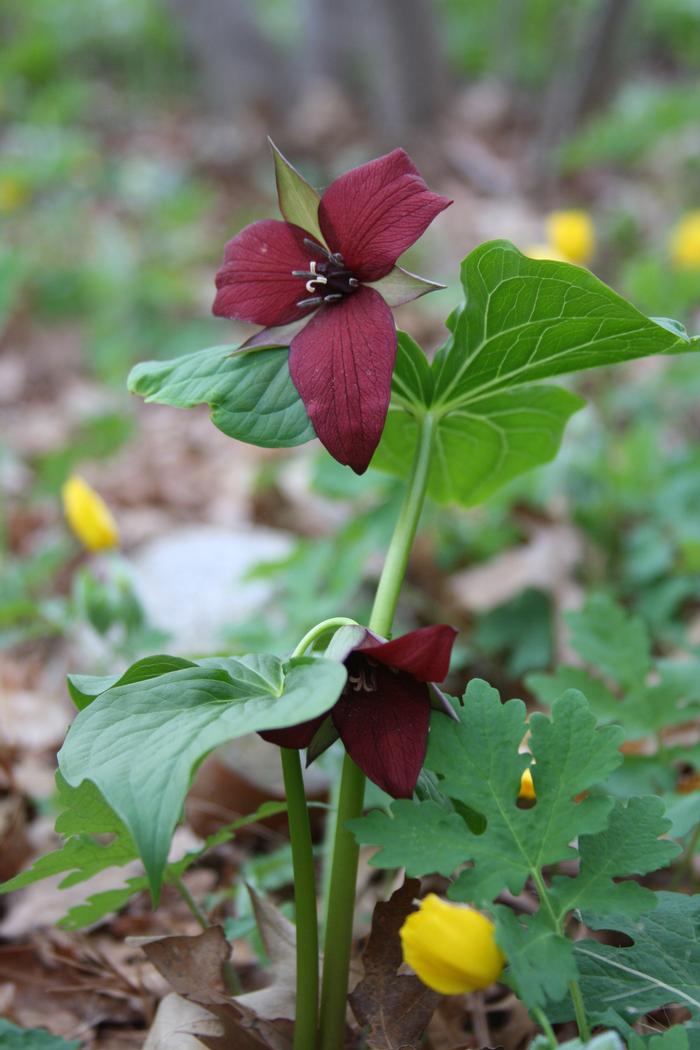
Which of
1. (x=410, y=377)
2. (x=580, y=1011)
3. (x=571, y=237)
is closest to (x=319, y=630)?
(x=410, y=377)

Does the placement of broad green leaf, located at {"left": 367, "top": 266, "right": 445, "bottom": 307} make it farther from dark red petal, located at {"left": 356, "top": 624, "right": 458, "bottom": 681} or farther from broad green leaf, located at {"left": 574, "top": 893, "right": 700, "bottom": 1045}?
broad green leaf, located at {"left": 574, "top": 893, "right": 700, "bottom": 1045}

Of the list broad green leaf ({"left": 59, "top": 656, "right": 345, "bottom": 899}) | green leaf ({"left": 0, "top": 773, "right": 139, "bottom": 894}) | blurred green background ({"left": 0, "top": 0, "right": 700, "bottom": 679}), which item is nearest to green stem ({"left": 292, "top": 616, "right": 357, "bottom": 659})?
broad green leaf ({"left": 59, "top": 656, "right": 345, "bottom": 899})

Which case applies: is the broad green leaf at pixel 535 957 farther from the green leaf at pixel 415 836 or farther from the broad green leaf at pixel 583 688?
the broad green leaf at pixel 583 688

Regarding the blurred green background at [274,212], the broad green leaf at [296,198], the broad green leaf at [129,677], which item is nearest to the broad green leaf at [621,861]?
the broad green leaf at [129,677]

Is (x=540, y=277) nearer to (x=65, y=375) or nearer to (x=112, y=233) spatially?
(x=65, y=375)

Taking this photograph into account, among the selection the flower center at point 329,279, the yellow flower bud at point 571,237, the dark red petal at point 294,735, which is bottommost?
the dark red petal at point 294,735

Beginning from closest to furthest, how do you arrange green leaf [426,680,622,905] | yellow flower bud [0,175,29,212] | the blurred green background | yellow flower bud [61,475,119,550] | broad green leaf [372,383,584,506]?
green leaf [426,680,622,905]
broad green leaf [372,383,584,506]
yellow flower bud [61,475,119,550]
the blurred green background
yellow flower bud [0,175,29,212]
